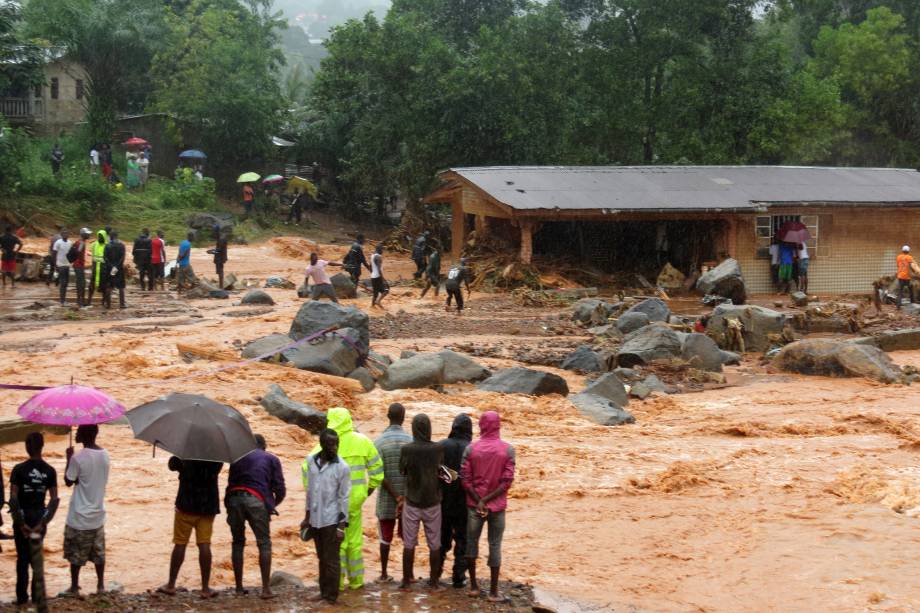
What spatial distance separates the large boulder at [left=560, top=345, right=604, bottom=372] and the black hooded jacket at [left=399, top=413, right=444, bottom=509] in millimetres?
11569

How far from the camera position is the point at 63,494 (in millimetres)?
10984

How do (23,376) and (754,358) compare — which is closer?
(23,376)

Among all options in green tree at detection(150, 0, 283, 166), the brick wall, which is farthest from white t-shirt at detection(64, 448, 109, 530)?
green tree at detection(150, 0, 283, 166)

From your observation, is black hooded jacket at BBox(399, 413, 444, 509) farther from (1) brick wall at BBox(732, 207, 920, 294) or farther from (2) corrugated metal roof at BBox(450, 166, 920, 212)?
(1) brick wall at BBox(732, 207, 920, 294)

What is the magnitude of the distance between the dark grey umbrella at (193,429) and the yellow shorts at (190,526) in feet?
1.91

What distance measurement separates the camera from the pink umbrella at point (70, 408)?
26.6 feet

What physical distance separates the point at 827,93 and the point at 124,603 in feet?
130

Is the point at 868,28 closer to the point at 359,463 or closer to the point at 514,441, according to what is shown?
the point at 514,441

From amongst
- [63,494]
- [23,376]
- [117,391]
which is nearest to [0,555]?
[63,494]

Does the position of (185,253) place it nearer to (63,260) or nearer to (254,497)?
(63,260)

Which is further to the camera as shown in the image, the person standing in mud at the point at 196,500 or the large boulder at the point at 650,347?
the large boulder at the point at 650,347

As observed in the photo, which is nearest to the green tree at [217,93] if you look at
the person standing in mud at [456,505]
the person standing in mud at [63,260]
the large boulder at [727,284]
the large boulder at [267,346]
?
the person standing in mud at [63,260]

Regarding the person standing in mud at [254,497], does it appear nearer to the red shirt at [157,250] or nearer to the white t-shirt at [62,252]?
the white t-shirt at [62,252]

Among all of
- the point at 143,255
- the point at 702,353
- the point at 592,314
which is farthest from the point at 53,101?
the point at 702,353
